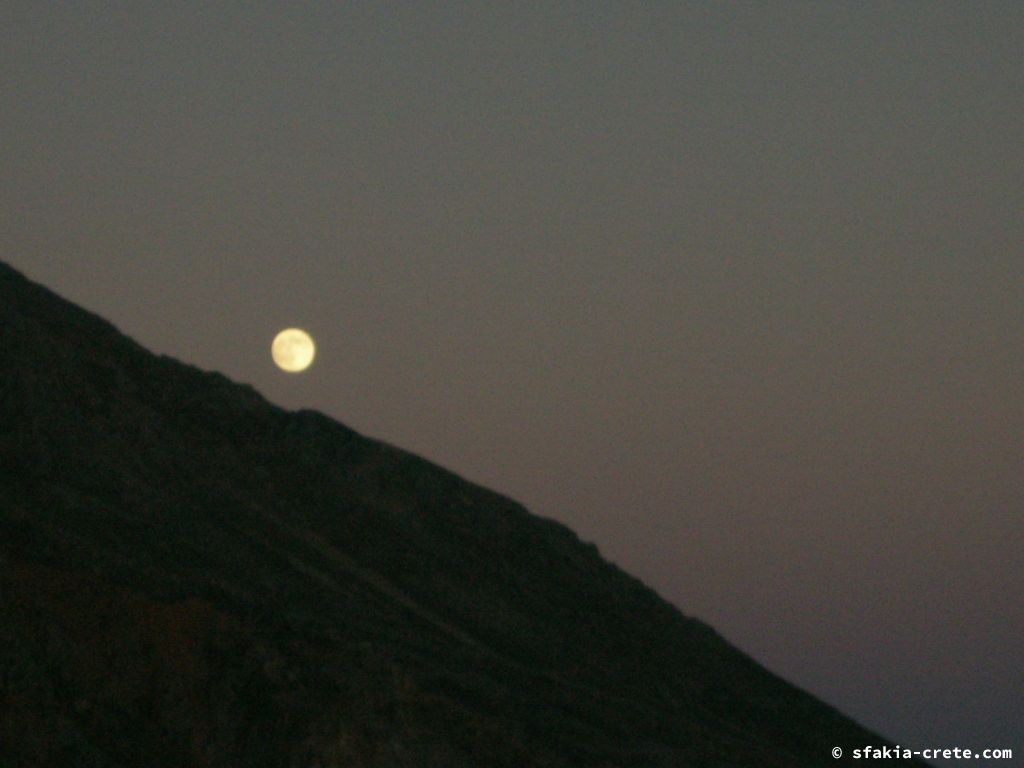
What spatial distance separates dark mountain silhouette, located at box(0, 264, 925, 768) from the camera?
121 feet

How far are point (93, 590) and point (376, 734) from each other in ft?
26.3

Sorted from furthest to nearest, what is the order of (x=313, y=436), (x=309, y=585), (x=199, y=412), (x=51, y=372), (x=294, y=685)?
1. (x=313, y=436)
2. (x=199, y=412)
3. (x=51, y=372)
4. (x=309, y=585)
5. (x=294, y=685)

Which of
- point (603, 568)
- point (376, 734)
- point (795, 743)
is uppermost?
point (603, 568)

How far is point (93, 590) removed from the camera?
3872 cm

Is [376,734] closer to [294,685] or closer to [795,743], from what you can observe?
[294,685]

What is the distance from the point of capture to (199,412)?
71875 mm

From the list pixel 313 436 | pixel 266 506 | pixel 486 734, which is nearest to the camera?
pixel 486 734

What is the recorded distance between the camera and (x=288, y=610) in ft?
162

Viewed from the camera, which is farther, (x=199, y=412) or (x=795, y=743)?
(x=199, y=412)

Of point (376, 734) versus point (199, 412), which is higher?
point (199, 412)

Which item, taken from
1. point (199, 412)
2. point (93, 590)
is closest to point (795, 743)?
point (199, 412)

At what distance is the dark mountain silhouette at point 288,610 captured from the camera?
3697 cm

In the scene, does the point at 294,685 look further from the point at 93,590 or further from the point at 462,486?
the point at 462,486

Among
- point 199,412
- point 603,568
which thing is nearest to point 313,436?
point 199,412
